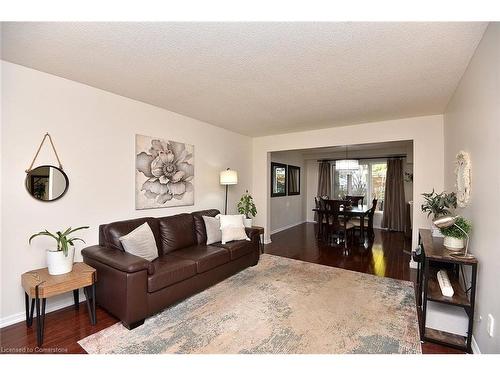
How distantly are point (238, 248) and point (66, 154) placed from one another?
7.57 ft

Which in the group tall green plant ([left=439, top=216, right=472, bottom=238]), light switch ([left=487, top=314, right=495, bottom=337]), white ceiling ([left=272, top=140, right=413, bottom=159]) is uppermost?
white ceiling ([left=272, top=140, right=413, bottom=159])

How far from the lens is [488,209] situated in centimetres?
158

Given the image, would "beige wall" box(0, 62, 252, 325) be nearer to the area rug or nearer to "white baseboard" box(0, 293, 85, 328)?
"white baseboard" box(0, 293, 85, 328)

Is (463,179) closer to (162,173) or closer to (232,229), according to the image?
(232,229)

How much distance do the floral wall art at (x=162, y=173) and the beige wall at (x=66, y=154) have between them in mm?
95

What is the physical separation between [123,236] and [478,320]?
10.6 feet

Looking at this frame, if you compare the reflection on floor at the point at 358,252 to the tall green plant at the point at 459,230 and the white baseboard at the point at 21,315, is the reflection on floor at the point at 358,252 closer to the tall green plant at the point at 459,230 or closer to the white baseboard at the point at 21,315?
the tall green plant at the point at 459,230

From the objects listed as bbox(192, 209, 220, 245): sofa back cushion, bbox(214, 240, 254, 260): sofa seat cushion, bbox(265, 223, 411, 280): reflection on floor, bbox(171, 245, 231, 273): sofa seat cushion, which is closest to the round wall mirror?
bbox(171, 245, 231, 273): sofa seat cushion

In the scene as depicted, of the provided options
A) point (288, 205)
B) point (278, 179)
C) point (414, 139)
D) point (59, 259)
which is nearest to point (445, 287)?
point (414, 139)

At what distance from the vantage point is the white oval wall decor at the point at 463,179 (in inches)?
78.4

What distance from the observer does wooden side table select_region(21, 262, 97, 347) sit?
1.80 m

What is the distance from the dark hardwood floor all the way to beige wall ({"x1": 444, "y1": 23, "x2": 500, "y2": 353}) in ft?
1.79

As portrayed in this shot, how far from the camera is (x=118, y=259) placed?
2.19 m

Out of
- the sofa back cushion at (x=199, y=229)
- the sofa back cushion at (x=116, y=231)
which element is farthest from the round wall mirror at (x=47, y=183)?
the sofa back cushion at (x=199, y=229)
